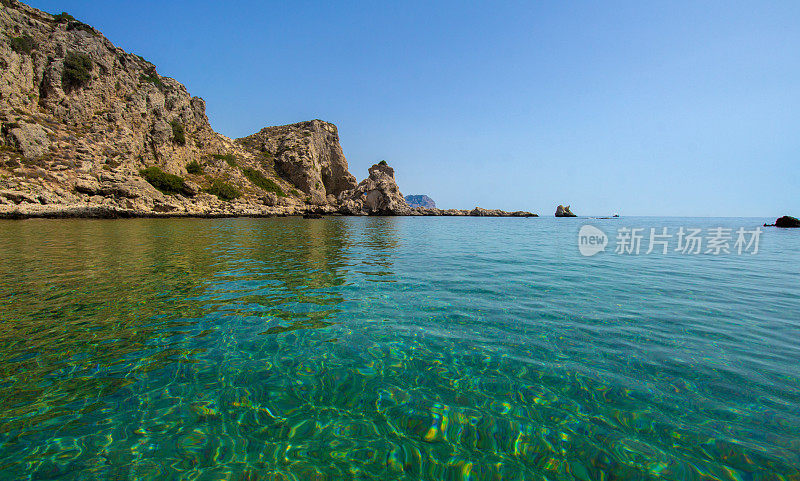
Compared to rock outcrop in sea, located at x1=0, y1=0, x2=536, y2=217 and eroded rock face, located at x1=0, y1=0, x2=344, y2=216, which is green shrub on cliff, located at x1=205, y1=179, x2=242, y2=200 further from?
eroded rock face, located at x1=0, y1=0, x2=344, y2=216

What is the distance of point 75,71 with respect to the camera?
75.1 meters

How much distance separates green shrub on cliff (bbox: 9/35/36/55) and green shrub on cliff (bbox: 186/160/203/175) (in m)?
38.2

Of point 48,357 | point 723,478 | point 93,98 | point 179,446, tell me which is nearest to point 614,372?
point 723,478

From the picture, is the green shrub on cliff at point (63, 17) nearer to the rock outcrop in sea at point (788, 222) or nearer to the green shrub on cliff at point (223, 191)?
the green shrub on cliff at point (223, 191)

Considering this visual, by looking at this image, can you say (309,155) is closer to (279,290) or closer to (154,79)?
(154,79)

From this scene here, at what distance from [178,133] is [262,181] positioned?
31.9 meters

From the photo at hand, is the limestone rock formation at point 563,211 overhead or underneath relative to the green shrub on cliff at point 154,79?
underneath

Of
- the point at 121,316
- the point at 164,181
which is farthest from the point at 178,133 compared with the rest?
the point at 121,316

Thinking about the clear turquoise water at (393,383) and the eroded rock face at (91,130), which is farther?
the eroded rock face at (91,130)

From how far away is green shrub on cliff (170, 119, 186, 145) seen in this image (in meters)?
94.8

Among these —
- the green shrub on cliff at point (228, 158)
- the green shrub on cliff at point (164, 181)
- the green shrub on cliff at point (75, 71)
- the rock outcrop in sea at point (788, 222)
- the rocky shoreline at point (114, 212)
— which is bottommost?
the rocky shoreline at point (114, 212)

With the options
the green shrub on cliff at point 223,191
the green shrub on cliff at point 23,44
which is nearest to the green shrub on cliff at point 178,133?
the green shrub on cliff at point 223,191

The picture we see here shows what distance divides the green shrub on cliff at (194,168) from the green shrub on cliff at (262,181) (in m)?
18.6

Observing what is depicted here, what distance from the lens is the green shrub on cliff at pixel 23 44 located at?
67438mm
